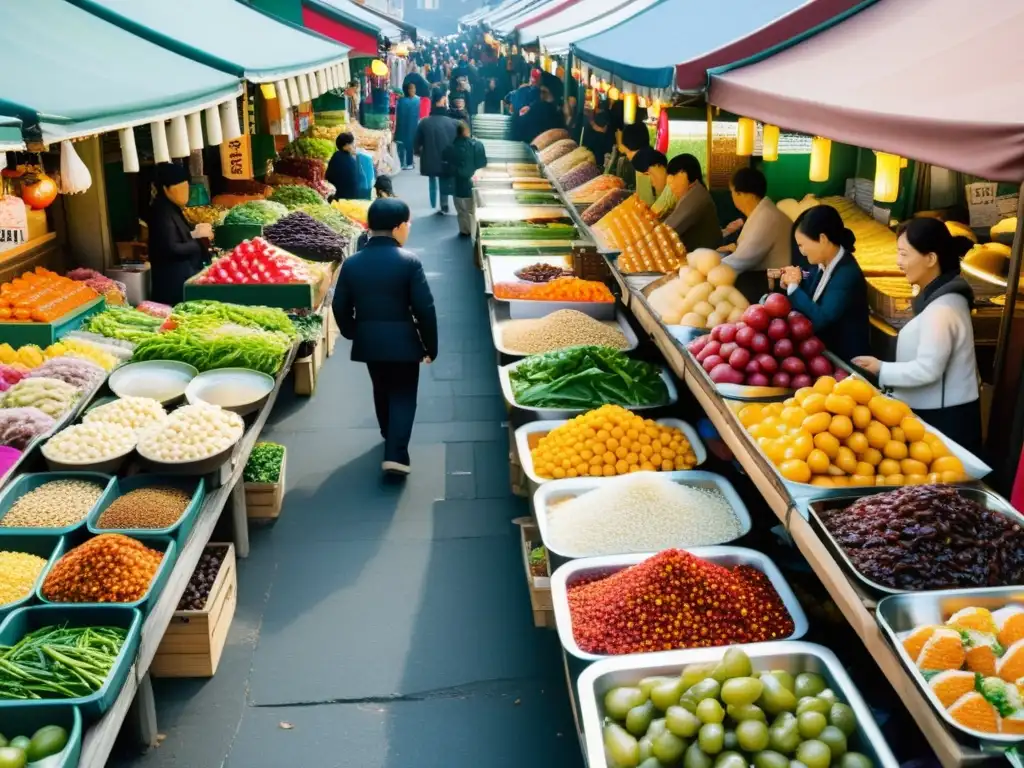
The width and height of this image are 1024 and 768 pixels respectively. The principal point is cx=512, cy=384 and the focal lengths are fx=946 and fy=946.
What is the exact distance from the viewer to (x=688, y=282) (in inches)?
241

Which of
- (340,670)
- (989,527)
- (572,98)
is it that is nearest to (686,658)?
(989,527)

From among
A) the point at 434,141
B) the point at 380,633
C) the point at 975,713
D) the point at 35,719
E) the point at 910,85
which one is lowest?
the point at 380,633

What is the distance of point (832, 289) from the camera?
211 inches

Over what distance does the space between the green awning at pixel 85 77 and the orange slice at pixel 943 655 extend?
12.3 ft

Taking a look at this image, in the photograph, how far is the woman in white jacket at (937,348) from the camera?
4434 millimetres

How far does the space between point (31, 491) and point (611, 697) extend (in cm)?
309

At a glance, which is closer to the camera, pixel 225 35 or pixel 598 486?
pixel 598 486

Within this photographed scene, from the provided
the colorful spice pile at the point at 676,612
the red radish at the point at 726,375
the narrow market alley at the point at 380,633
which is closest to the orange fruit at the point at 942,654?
the colorful spice pile at the point at 676,612

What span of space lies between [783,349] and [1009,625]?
86.7 inches

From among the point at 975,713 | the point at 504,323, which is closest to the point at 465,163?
the point at 504,323

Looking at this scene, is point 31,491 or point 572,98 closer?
point 31,491

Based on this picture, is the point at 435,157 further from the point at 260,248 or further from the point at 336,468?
the point at 336,468

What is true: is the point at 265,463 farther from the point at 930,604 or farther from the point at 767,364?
the point at 930,604

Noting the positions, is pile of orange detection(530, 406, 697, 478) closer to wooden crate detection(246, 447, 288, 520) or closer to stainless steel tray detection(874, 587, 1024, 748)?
wooden crate detection(246, 447, 288, 520)
